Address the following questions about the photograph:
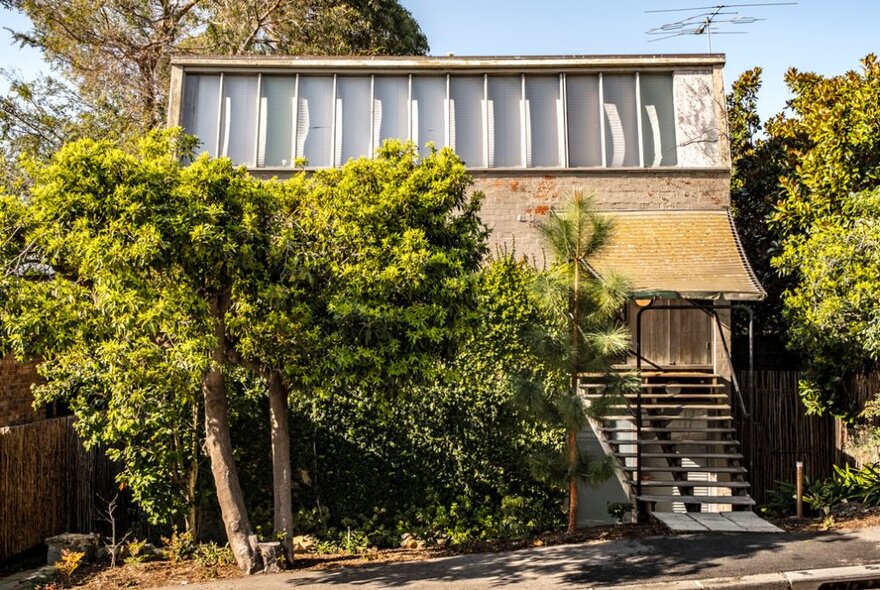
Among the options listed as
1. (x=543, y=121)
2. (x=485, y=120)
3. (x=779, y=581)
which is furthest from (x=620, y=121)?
(x=779, y=581)

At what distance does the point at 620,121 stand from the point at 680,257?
3.47 m

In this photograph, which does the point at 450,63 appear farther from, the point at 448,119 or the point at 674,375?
the point at 674,375

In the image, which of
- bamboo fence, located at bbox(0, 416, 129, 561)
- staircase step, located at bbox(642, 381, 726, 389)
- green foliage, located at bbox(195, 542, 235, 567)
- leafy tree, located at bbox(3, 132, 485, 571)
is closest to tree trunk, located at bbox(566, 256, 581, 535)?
leafy tree, located at bbox(3, 132, 485, 571)

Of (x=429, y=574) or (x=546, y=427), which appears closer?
(x=429, y=574)

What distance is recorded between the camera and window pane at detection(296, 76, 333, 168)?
1526 centimetres

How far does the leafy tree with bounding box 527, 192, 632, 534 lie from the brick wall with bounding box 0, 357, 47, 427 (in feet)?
27.7

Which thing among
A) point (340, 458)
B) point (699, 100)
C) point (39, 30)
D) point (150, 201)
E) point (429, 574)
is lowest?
point (429, 574)

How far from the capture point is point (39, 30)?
79.7ft

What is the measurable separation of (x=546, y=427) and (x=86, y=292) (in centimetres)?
653

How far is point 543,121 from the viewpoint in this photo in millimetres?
15148

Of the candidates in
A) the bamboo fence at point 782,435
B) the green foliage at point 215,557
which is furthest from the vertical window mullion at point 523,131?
the green foliage at point 215,557

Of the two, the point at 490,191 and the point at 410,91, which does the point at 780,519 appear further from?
the point at 410,91

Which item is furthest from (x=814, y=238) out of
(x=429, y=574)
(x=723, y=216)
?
(x=429, y=574)

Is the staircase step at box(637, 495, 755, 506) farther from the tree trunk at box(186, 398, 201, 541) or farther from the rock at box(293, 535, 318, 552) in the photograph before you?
the tree trunk at box(186, 398, 201, 541)
